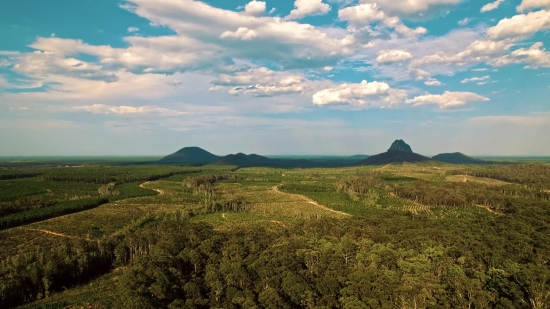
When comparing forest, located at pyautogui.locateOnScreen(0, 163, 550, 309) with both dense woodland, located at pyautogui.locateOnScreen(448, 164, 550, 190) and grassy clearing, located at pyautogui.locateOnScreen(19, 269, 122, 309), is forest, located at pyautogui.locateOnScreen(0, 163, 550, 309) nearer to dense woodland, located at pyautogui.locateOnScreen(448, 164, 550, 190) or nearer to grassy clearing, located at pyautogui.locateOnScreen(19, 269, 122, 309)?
grassy clearing, located at pyautogui.locateOnScreen(19, 269, 122, 309)

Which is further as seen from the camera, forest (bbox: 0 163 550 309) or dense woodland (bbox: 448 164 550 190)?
dense woodland (bbox: 448 164 550 190)

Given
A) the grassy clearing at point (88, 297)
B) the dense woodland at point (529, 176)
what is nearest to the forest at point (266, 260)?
the grassy clearing at point (88, 297)

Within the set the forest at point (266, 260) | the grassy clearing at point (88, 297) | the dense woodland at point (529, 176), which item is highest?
the dense woodland at point (529, 176)

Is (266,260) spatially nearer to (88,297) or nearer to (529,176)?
(88,297)

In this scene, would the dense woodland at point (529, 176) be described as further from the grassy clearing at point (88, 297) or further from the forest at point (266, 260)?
the grassy clearing at point (88, 297)

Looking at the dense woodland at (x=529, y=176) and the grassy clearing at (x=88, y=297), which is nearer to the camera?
the grassy clearing at (x=88, y=297)

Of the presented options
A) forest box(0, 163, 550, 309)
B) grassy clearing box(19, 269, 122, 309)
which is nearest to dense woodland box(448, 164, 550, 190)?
forest box(0, 163, 550, 309)

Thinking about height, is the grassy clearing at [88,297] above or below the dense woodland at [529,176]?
below

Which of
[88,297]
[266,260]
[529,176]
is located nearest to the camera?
[266,260]

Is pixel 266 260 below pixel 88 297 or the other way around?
the other way around

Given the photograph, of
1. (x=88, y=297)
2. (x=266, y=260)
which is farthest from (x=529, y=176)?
(x=88, y=297)

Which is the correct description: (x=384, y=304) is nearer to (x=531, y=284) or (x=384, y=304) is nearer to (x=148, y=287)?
(x=531, y=284)

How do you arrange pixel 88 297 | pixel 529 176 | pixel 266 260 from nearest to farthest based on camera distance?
pixel 266 260, pixel 88 297, pixel 529 176
